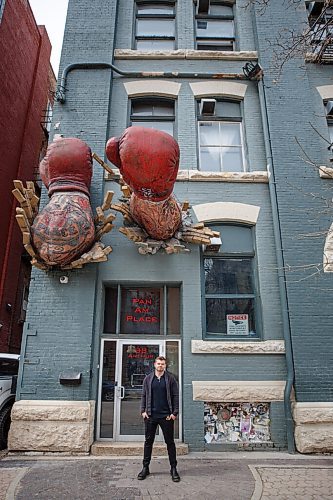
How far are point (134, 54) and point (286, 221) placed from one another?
5.89 metres

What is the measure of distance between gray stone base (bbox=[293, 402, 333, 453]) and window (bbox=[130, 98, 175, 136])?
22.4 feet

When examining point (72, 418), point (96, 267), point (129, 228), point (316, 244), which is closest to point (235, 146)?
point (316, 244)

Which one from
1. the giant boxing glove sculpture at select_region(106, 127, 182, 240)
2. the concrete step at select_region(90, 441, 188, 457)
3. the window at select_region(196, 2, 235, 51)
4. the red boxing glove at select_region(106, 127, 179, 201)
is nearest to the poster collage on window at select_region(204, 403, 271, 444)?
the concrete step at select_region(90, 441, 188, 457)

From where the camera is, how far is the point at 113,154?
5477 millimetres

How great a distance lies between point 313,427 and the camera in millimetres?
6848

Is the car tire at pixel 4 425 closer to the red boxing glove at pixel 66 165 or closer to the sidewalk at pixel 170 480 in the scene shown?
the sidewalk at pixel 170 480

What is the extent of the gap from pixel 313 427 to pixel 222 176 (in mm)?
5403

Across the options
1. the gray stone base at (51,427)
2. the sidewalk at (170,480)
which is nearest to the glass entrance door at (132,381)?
the gray stone base at (51,427)

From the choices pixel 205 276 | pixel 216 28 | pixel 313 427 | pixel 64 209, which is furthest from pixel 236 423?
pixel 216 28

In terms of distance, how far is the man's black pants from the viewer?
17.1 feet

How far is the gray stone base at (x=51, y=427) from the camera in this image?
661cm

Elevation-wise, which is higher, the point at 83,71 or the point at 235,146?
the point at 83,71

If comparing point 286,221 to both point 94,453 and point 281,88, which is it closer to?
point 281,88

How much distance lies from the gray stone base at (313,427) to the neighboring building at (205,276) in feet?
0.07
